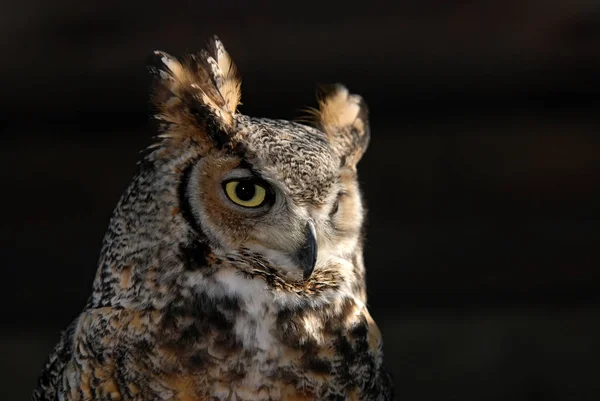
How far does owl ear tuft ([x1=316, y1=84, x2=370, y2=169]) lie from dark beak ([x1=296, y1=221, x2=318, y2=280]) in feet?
0.73

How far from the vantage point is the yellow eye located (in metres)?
1.47

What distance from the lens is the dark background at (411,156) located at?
8.07 feet

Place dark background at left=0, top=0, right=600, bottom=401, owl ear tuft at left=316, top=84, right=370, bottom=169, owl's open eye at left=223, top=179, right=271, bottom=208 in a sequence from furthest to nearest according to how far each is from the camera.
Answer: dark background at left=0, top=0, right=600, bottom=401, owl ear tuft at left=316, top=84, right=370, bottom=169, owl's open eye at left=223, top=179, right=271, bottom=208

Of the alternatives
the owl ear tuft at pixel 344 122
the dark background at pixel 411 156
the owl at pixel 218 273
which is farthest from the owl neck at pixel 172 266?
the dark background at pixel 411 156

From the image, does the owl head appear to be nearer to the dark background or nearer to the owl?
the owl

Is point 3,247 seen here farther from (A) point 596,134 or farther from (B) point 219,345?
(A) point 596,134

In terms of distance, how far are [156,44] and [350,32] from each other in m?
0.51

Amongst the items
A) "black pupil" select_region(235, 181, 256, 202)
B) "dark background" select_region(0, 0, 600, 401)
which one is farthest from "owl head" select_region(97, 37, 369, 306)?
"dark background" select_region(0, 0, 600, 401)

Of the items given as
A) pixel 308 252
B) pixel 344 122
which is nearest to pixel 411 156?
pixel 344 122

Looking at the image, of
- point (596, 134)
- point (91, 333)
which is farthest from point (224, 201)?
point (596, 134)

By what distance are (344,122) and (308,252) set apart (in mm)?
371

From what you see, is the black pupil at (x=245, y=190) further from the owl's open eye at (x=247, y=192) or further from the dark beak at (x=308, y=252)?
the dark beak at (x=308, y=252)

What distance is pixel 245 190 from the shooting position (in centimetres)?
148

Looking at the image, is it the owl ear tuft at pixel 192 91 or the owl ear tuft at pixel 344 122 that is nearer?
the owl ear tuft at pixel 192 91
